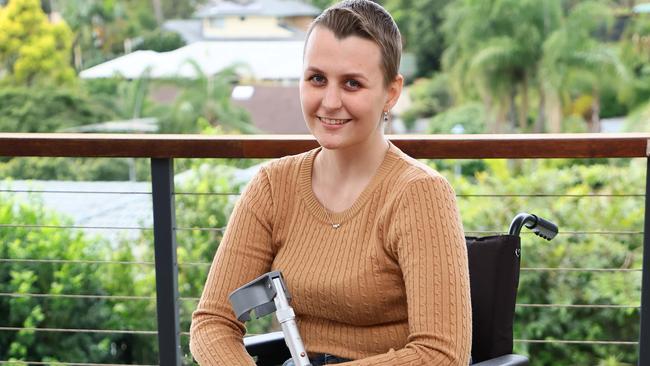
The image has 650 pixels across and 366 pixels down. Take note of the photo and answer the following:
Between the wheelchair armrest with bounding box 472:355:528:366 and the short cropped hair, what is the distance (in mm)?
494

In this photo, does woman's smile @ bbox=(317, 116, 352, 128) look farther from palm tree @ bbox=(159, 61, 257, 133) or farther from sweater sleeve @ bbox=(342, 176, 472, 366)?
Answer: palm tree @ bbox=(159, 61, 257, 133)

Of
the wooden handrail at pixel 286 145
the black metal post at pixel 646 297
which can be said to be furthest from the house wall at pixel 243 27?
the black metal post at pixel 646 297

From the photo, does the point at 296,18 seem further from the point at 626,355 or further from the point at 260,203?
the point at 260,203

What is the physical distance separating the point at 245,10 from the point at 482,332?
29811 mm

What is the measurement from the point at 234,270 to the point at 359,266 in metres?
0.24

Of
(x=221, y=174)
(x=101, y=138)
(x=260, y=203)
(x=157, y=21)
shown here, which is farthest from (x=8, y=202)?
(x=157, y=21)

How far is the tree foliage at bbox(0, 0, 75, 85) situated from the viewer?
25.5 m

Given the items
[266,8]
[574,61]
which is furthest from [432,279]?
[266,8]

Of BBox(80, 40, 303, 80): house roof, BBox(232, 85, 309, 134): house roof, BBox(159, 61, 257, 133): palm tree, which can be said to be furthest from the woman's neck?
BBox(232, 85, 309, 134): house roof

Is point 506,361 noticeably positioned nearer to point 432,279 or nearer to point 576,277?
point 432,279

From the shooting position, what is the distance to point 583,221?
7715 mm

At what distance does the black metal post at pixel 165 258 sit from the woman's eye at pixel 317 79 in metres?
0.76

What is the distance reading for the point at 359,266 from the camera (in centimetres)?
147

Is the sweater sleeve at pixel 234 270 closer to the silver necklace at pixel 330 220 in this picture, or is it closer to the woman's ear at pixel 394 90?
the silver necklace at pixel 330 220
